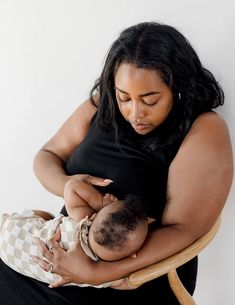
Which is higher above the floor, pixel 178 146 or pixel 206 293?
pixel 178 146

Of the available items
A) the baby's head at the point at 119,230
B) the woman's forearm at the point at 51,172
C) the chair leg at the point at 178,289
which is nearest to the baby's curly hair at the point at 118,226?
the baby's head at the point at 119,230

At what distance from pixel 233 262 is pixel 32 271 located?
710 millimetres

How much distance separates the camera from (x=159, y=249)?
135 centimetres

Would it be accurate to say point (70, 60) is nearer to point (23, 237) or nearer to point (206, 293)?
point (23, 237)

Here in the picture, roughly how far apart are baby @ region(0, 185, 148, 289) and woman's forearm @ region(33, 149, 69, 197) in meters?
0.11

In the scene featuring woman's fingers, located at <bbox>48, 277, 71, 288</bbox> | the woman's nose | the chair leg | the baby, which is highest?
the woman's nose

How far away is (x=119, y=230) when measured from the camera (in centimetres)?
125

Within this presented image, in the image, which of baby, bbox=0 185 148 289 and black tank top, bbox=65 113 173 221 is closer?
baby, bbox=0 185 148 289

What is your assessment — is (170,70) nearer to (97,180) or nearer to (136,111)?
(136,111)

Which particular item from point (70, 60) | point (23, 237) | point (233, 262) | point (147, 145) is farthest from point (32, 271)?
point (70, 60)

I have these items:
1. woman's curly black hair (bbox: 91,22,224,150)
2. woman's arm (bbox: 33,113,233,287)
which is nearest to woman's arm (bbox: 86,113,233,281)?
woman's arm (bbox: 33,113,233,287)

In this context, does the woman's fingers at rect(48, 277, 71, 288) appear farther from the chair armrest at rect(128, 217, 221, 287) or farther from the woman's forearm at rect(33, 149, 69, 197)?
the woman's forearm at rect(33, 149, 69, 197)

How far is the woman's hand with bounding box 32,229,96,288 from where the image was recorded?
1.34m

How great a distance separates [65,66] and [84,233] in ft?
3.28
